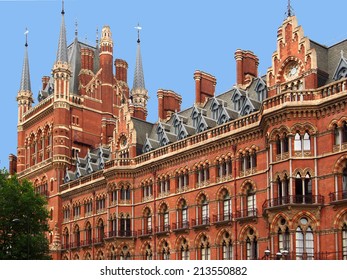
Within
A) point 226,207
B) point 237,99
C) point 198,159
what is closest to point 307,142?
point 226,207

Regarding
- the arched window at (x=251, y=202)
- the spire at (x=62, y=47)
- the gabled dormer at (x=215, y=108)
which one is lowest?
the arched window at (x=251, y=202)

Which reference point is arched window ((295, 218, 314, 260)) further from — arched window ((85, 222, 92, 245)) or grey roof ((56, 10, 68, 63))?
grey roof ((56, 10, 68, 63))

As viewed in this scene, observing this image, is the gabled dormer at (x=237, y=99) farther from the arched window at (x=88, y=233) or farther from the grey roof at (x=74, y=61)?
the grey roof at (x=74, y=61)

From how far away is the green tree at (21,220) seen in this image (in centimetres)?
7181

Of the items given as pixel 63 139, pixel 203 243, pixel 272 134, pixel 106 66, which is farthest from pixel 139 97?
pixel 272 134

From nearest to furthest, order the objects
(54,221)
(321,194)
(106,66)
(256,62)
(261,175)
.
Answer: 1. (321,194)
2. (261,175)
3. (256,62)
4. (54,221)
5. (106,66)

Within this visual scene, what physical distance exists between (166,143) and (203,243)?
508 inches

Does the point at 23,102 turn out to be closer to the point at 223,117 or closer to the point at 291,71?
the point at 223,117

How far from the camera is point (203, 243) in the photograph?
63062 millimetres

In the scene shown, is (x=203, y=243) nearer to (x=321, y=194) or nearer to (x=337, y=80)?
(x=321, y=194)

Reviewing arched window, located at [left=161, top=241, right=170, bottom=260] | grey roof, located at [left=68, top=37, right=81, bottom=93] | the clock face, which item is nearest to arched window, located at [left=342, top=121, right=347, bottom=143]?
the clock face

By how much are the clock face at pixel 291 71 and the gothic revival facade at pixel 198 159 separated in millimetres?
108

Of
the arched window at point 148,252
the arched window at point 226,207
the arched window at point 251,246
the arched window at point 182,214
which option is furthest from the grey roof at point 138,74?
the arched window at point 251,246

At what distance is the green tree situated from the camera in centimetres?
7181
